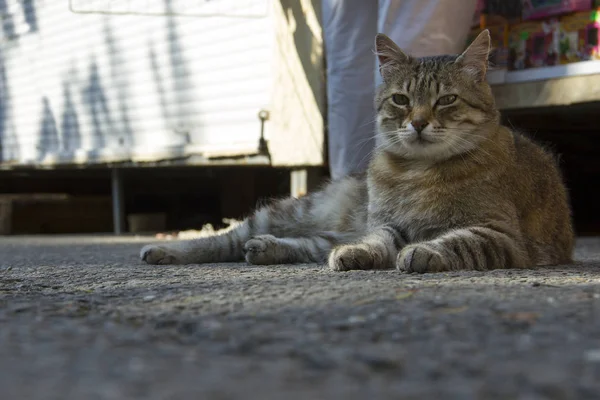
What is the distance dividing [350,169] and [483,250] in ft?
7.64

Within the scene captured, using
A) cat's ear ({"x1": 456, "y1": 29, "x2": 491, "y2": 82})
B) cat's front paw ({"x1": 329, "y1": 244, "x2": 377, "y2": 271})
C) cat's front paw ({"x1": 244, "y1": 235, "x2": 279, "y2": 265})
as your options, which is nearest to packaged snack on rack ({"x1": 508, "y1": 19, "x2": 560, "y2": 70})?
cat's ear ({"x1": 456, "y1": 29, "x2": 491, "y2": 82})

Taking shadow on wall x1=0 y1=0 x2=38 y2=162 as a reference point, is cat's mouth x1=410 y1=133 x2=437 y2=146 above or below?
below

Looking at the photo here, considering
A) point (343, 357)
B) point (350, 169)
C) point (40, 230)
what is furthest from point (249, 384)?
point (40, 230)

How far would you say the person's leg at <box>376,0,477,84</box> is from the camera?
4047 millimetres

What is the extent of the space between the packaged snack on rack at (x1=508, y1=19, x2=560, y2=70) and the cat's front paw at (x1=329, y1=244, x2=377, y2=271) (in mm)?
2975

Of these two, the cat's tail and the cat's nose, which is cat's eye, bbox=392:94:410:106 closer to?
the cat's nose

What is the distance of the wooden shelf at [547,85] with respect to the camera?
4418 mm

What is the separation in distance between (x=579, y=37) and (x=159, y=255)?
3324 millimetres

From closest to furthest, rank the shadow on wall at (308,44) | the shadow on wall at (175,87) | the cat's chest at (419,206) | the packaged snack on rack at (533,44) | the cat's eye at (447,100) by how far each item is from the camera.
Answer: the cat's chest at (419,206)
the cat's eye at (447,100)
the packaged snack on rack at (533,44)
the shadow on wall at (308,44)
the shadow on wall at (175,87)

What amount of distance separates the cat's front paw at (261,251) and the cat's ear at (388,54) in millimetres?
909

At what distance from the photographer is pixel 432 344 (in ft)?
3.59

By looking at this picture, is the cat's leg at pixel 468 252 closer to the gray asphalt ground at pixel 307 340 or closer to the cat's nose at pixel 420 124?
the gray asphalt ground at pixel 307 340

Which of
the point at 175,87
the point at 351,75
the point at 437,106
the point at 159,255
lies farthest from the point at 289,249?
the point at 175,87

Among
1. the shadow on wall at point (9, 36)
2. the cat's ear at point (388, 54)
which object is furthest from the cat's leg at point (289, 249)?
the shadow on wall at point (9, 36)
